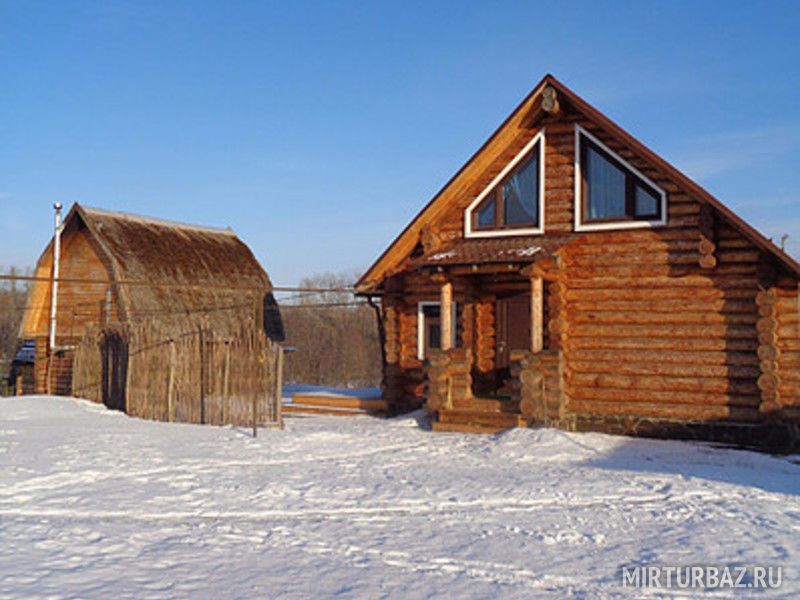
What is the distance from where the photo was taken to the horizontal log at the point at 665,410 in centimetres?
1273

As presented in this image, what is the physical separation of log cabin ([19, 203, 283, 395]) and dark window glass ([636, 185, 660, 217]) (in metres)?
13.2

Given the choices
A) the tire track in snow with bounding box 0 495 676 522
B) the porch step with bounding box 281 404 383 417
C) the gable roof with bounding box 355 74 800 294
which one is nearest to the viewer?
the tire track in snow with bounding box 0 495 676 522

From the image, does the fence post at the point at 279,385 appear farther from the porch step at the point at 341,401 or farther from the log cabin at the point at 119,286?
the log cabin at the point at 119,286

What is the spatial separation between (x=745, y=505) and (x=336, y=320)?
1823 inches

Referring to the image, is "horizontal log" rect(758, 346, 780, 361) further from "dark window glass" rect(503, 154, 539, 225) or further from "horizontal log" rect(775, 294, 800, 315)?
"dark window glass" rect(503, 154, 539, 225)

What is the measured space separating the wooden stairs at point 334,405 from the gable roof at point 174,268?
217 inches

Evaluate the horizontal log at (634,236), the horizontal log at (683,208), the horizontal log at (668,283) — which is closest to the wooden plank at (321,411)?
the horizontal log at (668,283)

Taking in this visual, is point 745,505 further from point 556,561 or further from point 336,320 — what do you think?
point 336,320

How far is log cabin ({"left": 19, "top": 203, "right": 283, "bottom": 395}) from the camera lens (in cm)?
2462

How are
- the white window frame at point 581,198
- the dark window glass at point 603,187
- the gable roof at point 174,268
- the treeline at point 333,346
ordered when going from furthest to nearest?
the treeline at point 333,346 → the gable roof at point 174,268 → the dark window glass at point 603,187 → the white window frame at point 581,198

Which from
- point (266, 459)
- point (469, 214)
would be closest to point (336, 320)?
point (469, 214)

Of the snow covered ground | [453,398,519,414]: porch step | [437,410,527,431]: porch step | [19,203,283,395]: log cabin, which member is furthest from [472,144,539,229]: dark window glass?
[19,203,283,395]: log cabin

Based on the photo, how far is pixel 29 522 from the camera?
23.8 ft

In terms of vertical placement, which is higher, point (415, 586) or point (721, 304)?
point (721, 304)
